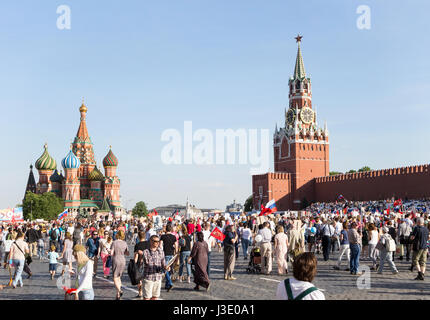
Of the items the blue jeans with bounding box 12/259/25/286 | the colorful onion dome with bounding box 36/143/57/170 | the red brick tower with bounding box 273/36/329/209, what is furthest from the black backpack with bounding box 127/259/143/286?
the colorful onion dome with bounding box 36/143/57/170

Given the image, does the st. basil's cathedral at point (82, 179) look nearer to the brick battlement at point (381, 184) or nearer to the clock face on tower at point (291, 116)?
the clock face on tower at point (291, 116)

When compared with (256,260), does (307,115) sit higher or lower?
higher

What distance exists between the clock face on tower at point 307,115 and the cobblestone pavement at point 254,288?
7230cm

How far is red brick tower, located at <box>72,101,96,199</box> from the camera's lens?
7962 cm

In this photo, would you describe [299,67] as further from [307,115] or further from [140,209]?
[140,209]

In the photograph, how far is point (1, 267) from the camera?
50.5ft

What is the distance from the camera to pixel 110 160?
80062 millimetres

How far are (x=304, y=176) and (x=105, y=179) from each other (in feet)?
103

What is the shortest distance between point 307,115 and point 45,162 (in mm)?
43963

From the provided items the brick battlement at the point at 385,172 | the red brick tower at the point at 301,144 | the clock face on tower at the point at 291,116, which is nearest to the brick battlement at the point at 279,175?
the red brick tower at the point at 301,144

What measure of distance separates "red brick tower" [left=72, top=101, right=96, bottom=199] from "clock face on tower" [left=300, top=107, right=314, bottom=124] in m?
35.6

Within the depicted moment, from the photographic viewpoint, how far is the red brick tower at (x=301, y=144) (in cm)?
7719

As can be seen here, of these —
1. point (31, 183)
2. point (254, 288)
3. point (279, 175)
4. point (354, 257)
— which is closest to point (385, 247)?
point (354, 257)
